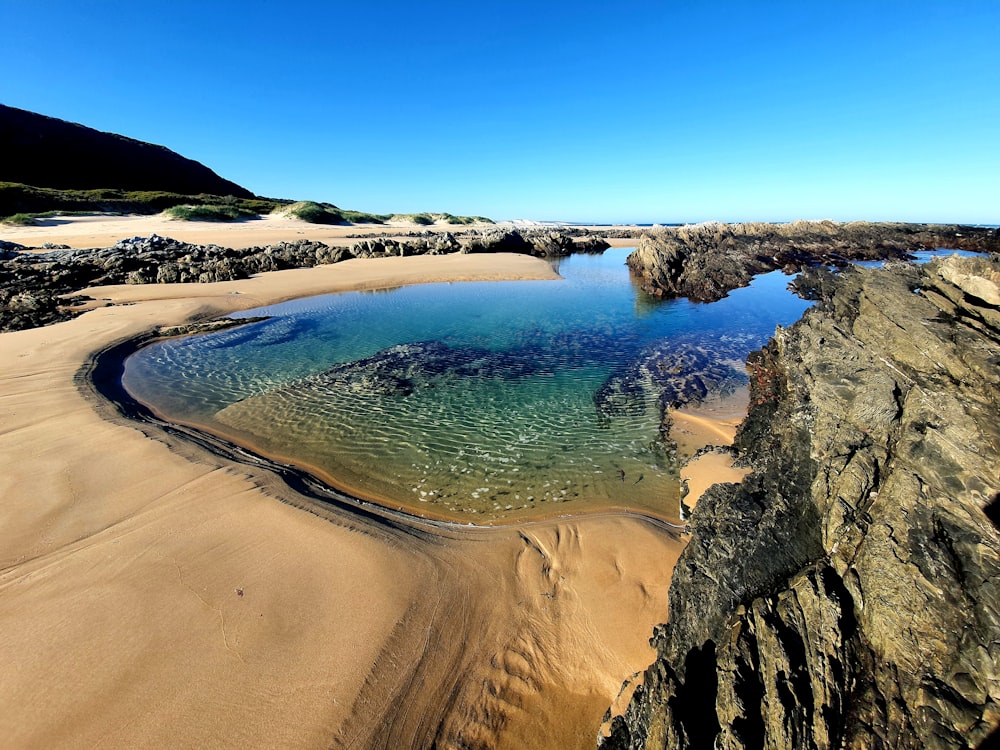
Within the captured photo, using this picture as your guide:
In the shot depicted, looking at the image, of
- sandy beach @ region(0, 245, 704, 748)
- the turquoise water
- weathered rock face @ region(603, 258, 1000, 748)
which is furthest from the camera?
the turquoise water

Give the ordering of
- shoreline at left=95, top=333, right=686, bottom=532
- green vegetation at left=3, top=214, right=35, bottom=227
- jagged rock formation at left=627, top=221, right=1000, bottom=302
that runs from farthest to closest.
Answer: green vegetation at left=3, top=214, right=35, bottom=227 < jagged rock formation at left=627, top=221, right=1000, bottom=302 < shoreline at left=95, top=333, right=686, bottom=532

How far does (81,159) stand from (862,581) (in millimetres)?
83637

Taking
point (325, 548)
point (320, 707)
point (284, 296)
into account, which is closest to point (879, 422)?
point (320, 707)

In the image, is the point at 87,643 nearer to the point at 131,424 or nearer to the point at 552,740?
the point at 552,740

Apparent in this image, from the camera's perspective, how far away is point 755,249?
116 ft

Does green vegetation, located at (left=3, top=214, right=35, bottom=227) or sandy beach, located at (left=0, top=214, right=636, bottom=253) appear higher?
green vegetation, located at (left=3, top=214, right=35, bottom=227)

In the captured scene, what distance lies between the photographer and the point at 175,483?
5559 millimetres

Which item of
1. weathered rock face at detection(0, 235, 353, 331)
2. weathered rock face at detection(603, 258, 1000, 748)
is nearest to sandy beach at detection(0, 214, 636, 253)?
weathered rock face at detection(0, 235, 353, 331)

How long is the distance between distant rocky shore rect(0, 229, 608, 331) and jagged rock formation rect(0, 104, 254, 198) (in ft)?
141

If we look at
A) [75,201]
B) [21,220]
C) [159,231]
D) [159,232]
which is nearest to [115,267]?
[159,232]

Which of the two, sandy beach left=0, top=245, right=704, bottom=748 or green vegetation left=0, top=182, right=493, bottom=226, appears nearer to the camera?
sandy beach left=0, top=245, right=704, bottom=748

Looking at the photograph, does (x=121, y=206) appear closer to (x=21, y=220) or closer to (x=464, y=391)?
(x=21, y=220)

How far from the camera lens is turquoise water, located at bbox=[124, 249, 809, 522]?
6.42m

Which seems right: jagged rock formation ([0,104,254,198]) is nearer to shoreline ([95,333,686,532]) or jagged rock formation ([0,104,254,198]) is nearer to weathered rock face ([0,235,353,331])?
weathered rock face ([0,235,353,331])
